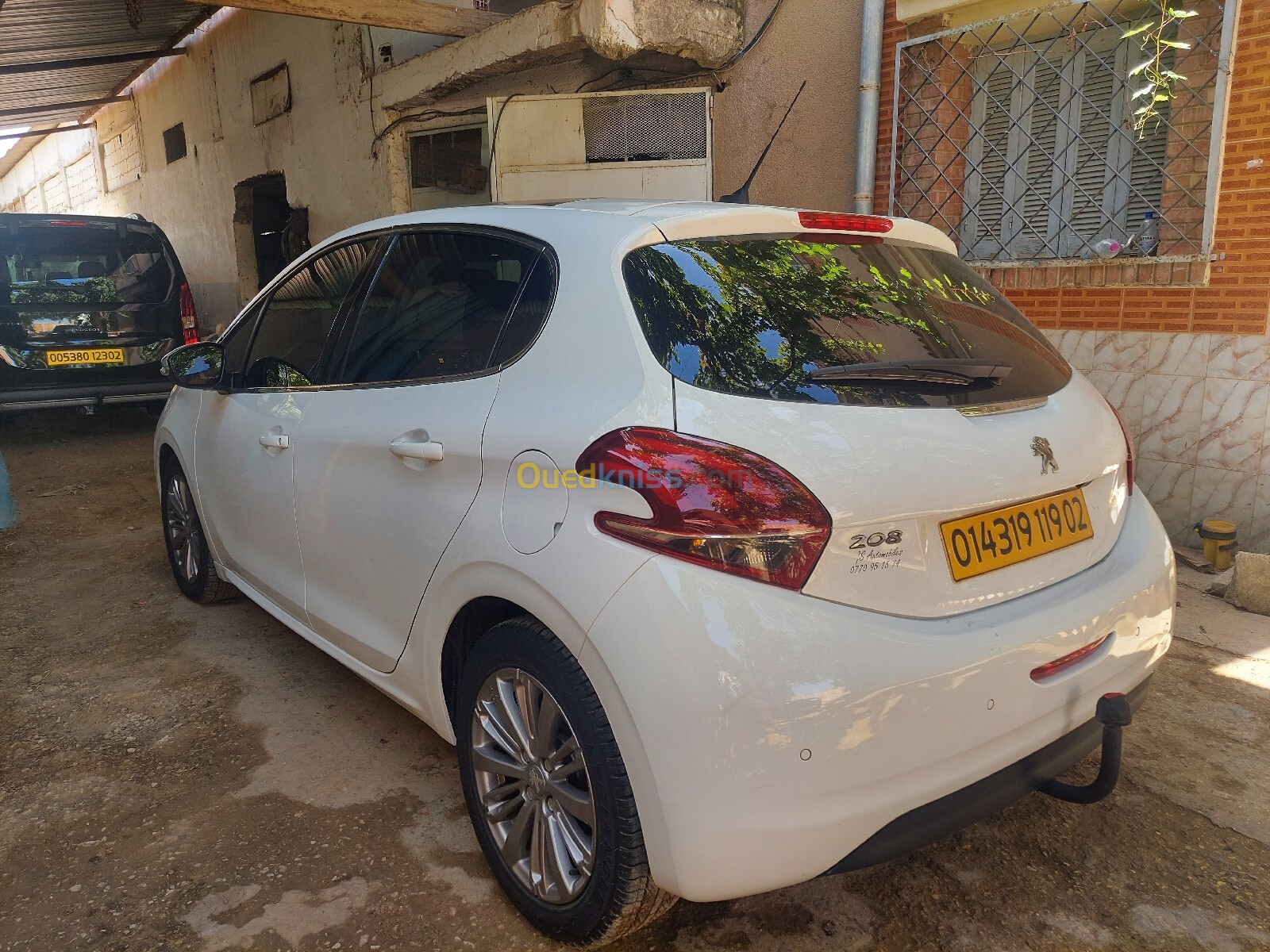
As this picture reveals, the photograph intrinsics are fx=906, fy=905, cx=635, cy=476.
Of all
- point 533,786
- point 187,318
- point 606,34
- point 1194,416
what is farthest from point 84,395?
point 1194,416

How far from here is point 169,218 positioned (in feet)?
45.5

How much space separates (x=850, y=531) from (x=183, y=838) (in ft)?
6.42

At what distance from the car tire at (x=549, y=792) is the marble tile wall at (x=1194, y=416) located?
4008mm

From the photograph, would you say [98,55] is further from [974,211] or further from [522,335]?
[522,335]

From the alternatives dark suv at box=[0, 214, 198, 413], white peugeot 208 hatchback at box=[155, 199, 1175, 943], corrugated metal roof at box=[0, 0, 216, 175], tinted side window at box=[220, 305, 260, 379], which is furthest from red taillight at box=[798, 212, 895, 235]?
corrugated metal roof at box=[0, 0, 216, 175]

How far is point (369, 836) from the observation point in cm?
240

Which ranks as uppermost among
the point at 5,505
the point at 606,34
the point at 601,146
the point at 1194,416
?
the point at 606,34

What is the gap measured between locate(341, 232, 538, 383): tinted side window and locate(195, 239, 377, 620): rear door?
7.8 inches

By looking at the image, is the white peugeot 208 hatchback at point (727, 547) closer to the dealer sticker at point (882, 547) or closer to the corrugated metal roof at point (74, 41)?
the dealer sticker at point (882, 547)

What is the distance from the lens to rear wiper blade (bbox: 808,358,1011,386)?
5.99ft

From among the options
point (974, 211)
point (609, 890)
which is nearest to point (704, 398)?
point (609, 890)

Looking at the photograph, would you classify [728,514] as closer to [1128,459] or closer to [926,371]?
[926,371]

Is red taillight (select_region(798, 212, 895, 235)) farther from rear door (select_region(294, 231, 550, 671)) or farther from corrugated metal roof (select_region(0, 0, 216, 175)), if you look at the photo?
corrugated metal roof (select_region(0, 0, 216, 175))

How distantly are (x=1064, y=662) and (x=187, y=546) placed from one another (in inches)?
144
